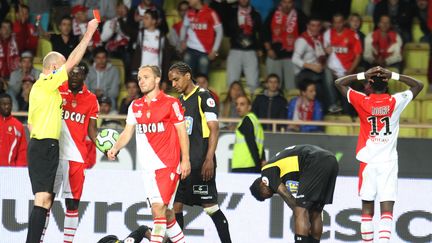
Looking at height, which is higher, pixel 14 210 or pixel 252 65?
Result: pixel 252 65

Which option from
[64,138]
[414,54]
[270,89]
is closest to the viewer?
[64,138]

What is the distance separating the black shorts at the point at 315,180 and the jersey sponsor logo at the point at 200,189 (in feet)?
3.88

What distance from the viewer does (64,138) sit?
12594mm

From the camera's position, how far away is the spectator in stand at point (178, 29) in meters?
19.5

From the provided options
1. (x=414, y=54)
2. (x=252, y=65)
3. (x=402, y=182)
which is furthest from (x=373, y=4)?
(x=402, y=182)

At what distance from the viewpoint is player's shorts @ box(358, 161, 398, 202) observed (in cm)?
1266

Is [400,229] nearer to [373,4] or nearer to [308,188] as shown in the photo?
[308,188]

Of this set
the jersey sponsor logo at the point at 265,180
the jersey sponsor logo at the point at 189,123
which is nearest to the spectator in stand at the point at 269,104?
the jersey sponsor logo at the point at 189,123

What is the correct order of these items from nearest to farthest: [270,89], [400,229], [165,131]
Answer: [165,131], [400,229], [270,89]

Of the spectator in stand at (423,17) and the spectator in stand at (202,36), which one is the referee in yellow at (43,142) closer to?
the spectator in stand at (202,36)

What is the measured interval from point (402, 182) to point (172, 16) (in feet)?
24.3

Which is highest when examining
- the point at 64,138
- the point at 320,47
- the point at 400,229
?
the point at 320,47

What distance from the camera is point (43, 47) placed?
20.0 metres

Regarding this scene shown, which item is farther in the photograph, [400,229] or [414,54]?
[414,54]
